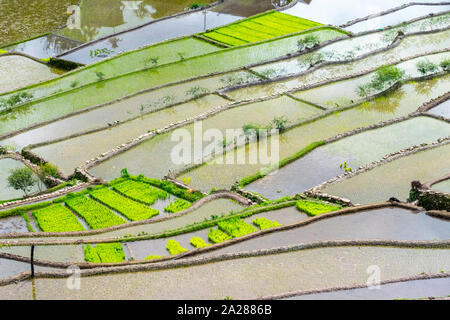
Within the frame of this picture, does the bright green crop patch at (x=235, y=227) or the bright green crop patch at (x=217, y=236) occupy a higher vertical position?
the bright green crop patch at (x=235, y=227)

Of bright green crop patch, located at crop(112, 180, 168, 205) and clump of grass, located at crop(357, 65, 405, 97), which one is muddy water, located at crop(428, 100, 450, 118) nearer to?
clump of grass, located at crop(357, 65, 405, 97)

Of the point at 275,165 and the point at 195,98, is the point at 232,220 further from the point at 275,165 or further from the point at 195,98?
the point at 195,98

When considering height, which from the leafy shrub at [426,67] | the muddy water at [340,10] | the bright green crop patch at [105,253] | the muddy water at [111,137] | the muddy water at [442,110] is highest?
the muddy water at [340,10]

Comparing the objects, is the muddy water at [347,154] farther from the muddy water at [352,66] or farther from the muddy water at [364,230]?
the muddy water at [352,66]

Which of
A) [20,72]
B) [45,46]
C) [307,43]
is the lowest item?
[20,72]

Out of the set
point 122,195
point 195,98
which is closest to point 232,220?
point 122,195

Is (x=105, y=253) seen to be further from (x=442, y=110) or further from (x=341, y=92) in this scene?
(x=442, y=110)

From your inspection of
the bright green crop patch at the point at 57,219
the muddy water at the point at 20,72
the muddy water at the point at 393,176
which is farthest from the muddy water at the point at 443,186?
the muddy water at the point at 20,72

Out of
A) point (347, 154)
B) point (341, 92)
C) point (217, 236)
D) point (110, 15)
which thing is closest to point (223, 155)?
point (347, 154)
